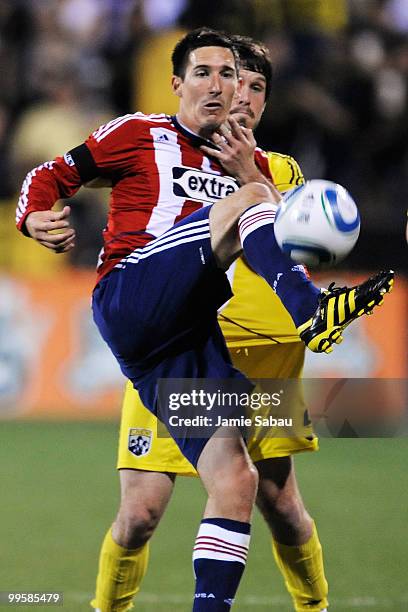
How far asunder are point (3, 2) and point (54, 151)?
1679 millimetres

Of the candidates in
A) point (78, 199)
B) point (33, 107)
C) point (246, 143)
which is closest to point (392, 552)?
point (246, 143)

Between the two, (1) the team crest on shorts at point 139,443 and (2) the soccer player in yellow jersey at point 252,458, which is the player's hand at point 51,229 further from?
(1) the team crest on shorts at point 139,443

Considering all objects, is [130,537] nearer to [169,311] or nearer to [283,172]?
[169,311]

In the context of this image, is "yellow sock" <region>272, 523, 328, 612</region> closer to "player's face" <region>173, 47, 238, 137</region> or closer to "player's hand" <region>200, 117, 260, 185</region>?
"player's hand" <region>200, 117, 260, 185</region>

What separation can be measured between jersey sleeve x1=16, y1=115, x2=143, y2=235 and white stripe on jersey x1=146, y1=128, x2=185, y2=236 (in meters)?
0.10

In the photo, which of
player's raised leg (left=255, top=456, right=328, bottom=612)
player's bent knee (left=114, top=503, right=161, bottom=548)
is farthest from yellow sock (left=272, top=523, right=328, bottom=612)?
player's bent knee (left=114, top=503, right=161, bottom=548)

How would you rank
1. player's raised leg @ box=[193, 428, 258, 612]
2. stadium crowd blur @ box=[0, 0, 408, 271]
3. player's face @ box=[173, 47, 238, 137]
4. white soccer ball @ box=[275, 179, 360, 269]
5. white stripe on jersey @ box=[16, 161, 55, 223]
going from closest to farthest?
white soccer ball @ box=[275, 179, 360, 269] → player's raised leg @ box=[193, 428, 258, 612] → white stripe on jersey @ box=[16, 161, 55, 223] → player's face @ box=[173, 47, 238, 137] → stadium crowd blur @ box=[0, 0, 408, 271]

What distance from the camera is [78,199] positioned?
A: 396 inches

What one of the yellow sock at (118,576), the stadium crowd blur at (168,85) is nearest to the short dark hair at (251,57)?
the yellow sock at (118,576)

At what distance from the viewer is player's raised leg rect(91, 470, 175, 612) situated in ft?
14.8

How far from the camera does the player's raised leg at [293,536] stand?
4.61m

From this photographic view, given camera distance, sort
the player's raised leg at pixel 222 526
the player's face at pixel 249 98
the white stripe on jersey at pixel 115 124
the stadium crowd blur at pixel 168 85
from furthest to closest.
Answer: the stadium crowd blur at pixel 168 85, the player's face at pixel 249 98, the white stripe on jersey at pixel 115 124, the player's raised leg at pixel 222 526

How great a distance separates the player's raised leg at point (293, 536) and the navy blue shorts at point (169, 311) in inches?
29.7

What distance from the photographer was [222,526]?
372 centimetres
